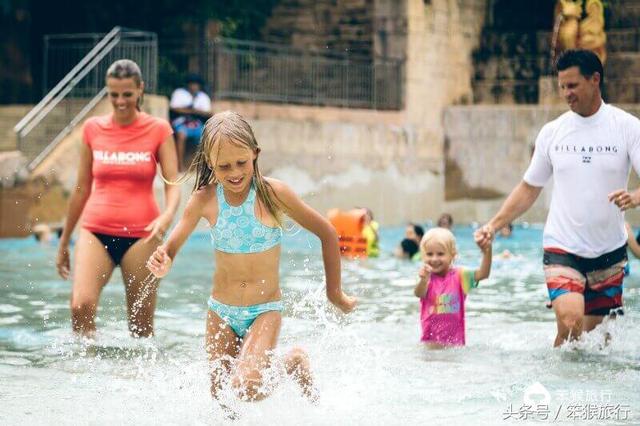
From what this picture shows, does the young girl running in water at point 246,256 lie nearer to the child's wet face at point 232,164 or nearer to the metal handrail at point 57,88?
the child's wet face at point 232,164

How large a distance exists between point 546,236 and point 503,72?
772 inches

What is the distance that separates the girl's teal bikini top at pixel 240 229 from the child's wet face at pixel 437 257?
266 cm

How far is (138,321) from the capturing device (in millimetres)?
8984

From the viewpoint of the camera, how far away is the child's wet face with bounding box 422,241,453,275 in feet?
29.5

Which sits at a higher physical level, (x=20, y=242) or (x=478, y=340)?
(x=478, y=340)

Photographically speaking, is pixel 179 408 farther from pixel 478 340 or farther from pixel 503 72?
pixel 503 72

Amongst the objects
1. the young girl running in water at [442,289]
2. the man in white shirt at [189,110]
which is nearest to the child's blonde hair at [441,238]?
the young girl running in water at [442,289]

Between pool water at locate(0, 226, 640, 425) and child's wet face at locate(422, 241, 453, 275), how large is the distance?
0.56 meters

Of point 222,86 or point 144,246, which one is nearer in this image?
point 144,246

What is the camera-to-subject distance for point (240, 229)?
256 inches

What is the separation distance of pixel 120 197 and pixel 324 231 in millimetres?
2626

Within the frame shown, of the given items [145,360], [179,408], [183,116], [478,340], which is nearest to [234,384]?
[179,408]

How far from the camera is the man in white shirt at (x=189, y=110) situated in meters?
20.1

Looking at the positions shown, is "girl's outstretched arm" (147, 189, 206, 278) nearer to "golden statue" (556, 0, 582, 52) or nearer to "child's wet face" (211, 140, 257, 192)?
"child's wet face" (211, 140, 257, 192)
